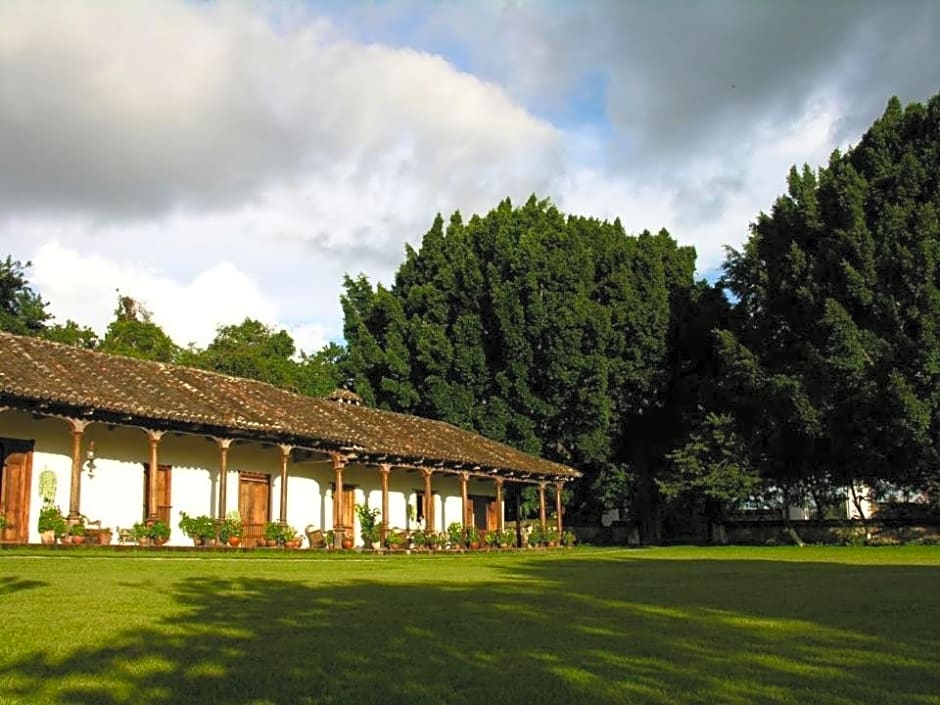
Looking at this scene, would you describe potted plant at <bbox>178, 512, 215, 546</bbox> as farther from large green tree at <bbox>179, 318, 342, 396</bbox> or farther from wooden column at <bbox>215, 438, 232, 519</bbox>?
large green tree at <bbox>179, 318, 342, 396</bbox>

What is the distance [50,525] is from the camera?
2061 centimetres

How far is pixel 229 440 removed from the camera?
24.5 metres

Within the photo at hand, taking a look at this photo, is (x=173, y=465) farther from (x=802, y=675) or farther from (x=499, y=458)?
(x=802, y=675)

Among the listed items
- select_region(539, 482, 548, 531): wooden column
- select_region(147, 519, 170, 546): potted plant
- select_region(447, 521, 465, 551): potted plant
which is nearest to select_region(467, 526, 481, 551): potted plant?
select_region(447, 521, 465, 551): potted plant

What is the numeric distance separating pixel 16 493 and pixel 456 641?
1726 cm

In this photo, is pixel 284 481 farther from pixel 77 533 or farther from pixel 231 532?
pixel 77 533

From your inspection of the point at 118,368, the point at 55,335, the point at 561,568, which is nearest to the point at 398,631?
Result: the point at 561,568

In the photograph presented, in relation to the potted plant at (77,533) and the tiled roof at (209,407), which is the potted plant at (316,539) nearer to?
the tiled roof at (209,407)

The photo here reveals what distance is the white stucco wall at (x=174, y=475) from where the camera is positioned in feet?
73.7

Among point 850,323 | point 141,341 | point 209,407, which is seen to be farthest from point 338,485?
point 141,341

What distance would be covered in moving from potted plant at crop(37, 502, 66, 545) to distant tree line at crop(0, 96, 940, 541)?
21.9m

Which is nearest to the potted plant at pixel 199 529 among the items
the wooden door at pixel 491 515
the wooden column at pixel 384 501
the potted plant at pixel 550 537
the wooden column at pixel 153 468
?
the wooden column at pixel 153 468

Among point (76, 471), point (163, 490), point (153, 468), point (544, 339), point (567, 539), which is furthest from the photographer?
point (544, 339)

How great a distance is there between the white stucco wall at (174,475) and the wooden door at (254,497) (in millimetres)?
156
